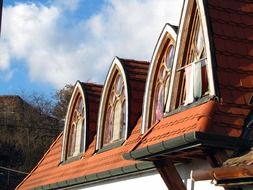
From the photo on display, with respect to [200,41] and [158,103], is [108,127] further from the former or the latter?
[200,41]

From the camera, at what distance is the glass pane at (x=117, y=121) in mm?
13126

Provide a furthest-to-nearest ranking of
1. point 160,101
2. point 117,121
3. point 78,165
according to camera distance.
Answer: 1. point 78,165
2. point 117,121
3. point 160,101

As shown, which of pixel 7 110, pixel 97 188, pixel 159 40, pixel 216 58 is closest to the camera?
pixel 216 58

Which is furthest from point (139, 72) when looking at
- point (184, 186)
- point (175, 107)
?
point (184, 186)

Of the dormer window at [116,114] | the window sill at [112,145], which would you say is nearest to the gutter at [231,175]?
the window sill at [112,145]

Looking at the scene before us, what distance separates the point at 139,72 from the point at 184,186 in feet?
16.7

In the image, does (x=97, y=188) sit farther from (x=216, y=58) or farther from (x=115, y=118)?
(x=216, y=58)

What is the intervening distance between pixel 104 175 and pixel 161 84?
2328 millimetres

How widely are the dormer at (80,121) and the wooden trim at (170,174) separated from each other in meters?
5.96

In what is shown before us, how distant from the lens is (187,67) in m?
9.05

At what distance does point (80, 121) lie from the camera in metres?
15.9

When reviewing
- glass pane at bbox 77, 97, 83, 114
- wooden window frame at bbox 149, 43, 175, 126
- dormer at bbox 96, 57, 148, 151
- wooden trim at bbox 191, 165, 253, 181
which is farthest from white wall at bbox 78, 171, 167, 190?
glass pane at bbox 77, 97, 83, 114

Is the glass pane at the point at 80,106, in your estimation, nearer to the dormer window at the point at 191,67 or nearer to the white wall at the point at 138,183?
the white wall at the point at 138,183

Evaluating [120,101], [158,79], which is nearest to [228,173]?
[158,79]
